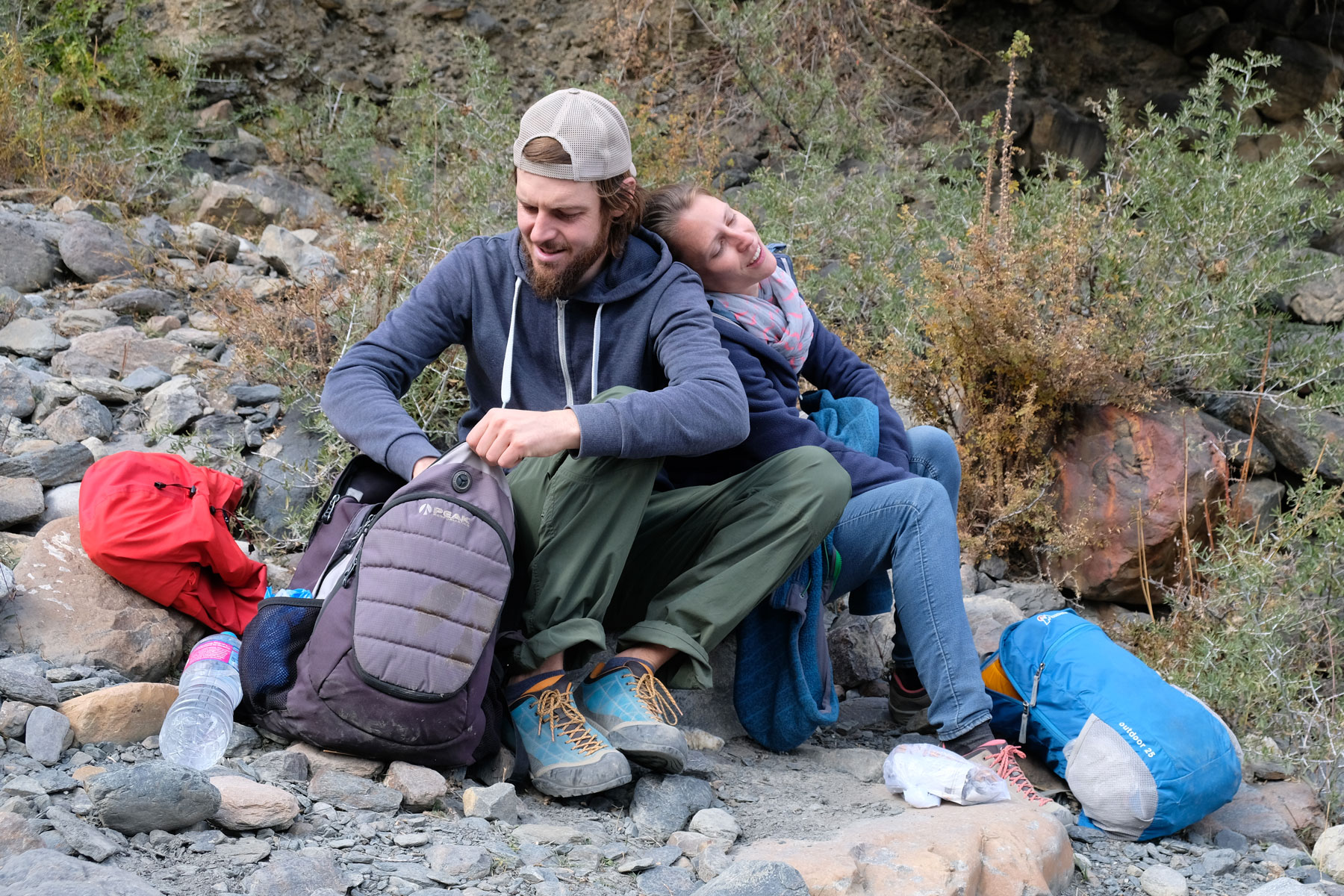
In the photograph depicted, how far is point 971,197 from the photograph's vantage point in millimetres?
5359

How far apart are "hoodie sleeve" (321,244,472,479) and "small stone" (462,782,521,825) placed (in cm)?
70

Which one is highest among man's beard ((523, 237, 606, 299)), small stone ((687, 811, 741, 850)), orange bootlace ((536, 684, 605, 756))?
man's beard ((523, 237, 606, 299))

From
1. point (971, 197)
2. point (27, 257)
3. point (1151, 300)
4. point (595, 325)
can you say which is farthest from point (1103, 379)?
point (27, 257)

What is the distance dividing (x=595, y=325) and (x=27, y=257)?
336cm

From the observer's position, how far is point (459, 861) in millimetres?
1936

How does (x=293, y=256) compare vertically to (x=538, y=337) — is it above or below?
below

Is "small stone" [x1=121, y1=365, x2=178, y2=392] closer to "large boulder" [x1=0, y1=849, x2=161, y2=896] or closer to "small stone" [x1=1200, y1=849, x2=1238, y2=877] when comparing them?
"large boulder" [x1=0, y1=849, x2=161, y2=896]

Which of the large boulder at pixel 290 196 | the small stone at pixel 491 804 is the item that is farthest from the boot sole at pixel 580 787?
the large boulder at pixel 290 196

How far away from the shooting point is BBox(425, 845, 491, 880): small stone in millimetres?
1914

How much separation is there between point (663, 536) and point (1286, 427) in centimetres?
311

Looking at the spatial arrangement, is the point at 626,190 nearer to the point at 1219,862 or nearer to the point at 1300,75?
the point at 1219,862

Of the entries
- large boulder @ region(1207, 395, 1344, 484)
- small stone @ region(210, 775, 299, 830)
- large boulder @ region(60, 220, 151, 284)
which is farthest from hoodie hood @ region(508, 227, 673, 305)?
large boulder @ region(60, 220, 151, 284)

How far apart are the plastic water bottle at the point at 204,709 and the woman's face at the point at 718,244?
5.03ft

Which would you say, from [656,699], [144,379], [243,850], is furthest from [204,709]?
[144,379]
